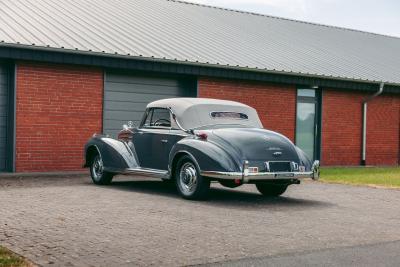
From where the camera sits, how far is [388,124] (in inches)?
906

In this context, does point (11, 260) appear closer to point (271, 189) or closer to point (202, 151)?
point (202, 151)

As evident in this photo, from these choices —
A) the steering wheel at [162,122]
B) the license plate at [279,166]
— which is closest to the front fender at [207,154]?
the license plate at [279,166]

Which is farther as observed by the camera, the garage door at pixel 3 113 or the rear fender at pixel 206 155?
the garage door at pixel 3 113

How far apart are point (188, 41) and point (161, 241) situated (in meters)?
12.9

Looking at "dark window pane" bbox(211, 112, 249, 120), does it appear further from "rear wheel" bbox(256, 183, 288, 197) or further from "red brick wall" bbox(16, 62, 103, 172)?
"red brick wall" bbox(16, 62, 103, 172)

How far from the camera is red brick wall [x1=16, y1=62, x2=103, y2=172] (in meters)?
15.0

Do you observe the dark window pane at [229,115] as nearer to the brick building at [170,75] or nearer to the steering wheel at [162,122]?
the steering wheel at [162,122]

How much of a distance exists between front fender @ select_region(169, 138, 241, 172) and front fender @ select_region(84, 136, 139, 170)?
1456mm

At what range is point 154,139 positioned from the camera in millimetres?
11352

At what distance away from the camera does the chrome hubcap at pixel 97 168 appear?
12.5 m

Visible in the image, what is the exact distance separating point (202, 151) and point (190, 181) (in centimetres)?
61

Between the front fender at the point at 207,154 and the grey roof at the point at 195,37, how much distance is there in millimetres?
5667

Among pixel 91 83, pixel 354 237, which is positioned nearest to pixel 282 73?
pixel 91 83

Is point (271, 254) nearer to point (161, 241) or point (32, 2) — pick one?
point (161, 241)
